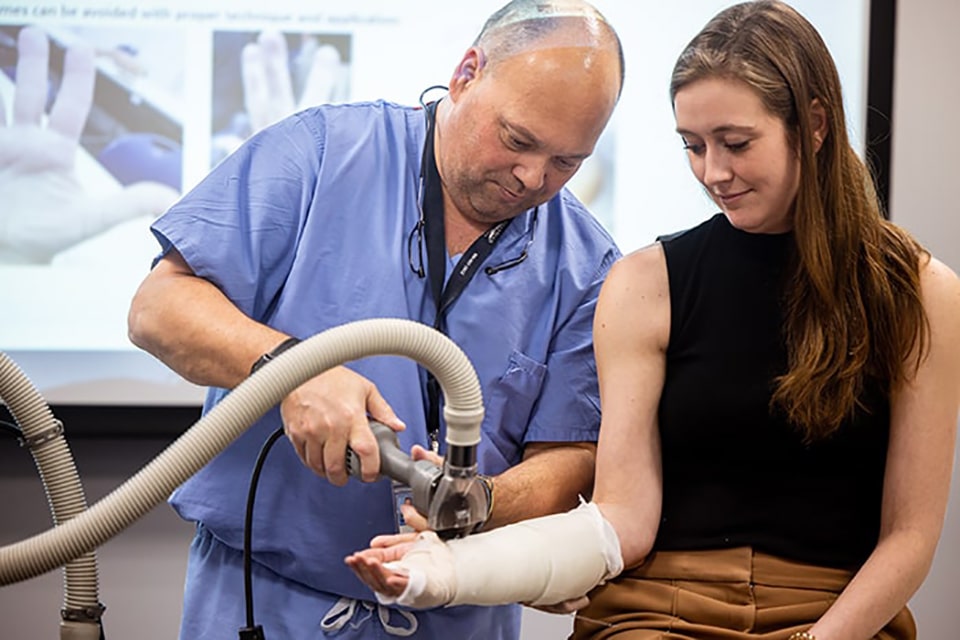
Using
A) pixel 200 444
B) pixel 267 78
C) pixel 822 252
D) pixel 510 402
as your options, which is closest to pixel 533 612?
pixel 510 402

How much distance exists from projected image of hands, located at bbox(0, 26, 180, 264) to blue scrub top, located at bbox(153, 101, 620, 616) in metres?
1.06

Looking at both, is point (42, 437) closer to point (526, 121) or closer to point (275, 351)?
point (275, 351)

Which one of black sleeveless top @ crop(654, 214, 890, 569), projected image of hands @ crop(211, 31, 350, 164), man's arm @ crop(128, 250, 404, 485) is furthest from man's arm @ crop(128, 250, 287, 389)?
projected image of hands @ crop(211, 31, 350, 164)

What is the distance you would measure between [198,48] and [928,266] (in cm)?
167

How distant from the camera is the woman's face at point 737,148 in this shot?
1.35 metres

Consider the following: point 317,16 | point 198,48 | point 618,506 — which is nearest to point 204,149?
point 198,48

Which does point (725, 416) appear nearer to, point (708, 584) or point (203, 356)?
point (708, 584)

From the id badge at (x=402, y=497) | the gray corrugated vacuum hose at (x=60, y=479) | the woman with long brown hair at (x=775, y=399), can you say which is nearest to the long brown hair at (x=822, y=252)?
the woman with long brown hair at (x=775, y=399)

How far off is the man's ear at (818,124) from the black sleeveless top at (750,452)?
0.56 ft

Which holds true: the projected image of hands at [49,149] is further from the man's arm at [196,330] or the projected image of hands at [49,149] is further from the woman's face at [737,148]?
the woman's face at [737,148]

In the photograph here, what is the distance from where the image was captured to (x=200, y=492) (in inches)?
58.4

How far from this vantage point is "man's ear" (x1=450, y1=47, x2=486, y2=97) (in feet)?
4.91

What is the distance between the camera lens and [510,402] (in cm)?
152

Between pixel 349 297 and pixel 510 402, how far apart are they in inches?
10.3
